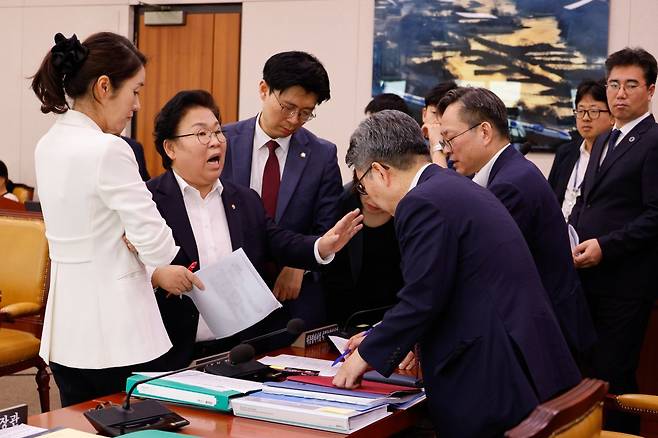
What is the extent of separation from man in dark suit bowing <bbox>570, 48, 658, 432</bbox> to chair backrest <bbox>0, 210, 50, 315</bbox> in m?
2.38

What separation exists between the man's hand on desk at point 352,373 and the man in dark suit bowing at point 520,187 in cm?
84

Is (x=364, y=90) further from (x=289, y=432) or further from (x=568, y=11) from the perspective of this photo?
(x=289, y=432)

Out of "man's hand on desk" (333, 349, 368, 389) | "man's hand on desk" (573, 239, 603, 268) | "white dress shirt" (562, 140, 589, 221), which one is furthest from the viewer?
"white dress shirt" (562, 140, 589, 221)

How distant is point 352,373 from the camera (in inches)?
84.9

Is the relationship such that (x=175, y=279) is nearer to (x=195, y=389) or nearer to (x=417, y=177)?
(x=195, y=389)

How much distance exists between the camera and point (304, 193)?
326cm

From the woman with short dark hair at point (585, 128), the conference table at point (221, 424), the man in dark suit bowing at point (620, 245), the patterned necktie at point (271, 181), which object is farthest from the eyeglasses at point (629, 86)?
the conference table at point (221, 424)

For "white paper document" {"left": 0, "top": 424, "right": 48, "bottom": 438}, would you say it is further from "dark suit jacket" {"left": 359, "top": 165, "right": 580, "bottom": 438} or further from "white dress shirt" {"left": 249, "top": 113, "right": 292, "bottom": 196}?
"white dress shirt" {"left": 249, "top": 113, "right": 292, "bottom": 196}

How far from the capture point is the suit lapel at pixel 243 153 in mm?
Answer: 3279

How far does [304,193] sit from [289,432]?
150 cm

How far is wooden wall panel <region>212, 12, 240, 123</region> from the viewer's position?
7473mm

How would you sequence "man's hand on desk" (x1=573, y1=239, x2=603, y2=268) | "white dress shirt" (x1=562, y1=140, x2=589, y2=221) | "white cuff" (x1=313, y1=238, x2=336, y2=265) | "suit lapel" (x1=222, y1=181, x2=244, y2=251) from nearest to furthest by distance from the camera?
"suit lapel" (x1=222, y1=181, x2=244, y2=251)
"white cuff" (x1=313, y1=238, x2=336, y2=265)
"man's hand on desk" (x1=573, y1=239, x2=603, y2=268)
"white dress shirt" (x1=562, y1=140, x2=589, y2=221)

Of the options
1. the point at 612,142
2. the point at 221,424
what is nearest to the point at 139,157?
the point at 612,142

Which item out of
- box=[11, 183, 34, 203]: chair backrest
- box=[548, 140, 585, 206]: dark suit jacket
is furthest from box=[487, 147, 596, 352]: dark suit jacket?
box=[11, 183, 34, 203]: chair backrest
